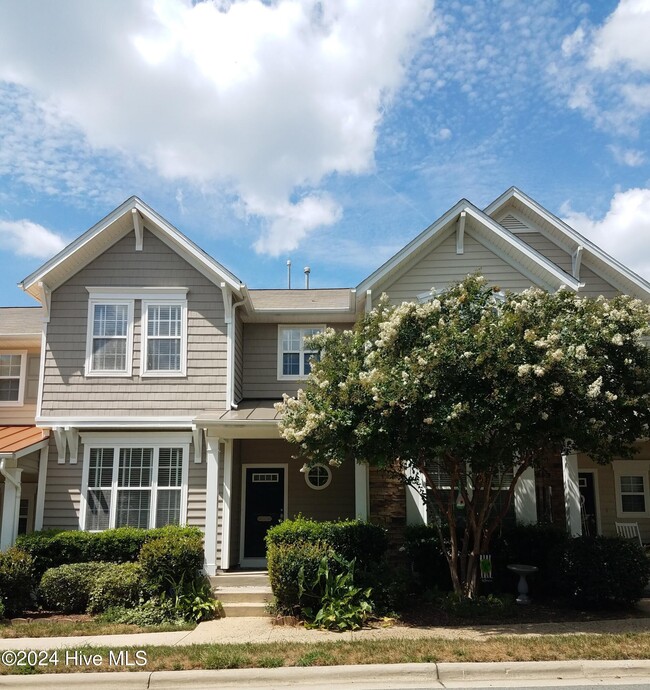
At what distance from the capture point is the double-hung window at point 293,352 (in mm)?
16562

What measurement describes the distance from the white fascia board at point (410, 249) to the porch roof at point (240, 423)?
3513 mm

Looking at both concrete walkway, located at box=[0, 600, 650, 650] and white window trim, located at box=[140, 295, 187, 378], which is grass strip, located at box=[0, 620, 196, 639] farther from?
white window trim, located at box=[140, 295, 187, 378]

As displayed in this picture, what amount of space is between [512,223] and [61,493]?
13.0 meters

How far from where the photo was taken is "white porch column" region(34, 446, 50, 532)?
14008mm

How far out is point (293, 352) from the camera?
16.6m

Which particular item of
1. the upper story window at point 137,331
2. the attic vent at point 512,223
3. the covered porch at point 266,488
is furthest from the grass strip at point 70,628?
the attic vent at point 512,223

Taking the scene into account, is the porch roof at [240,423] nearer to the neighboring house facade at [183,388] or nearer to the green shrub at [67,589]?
the neighboring house facade at [183,388]

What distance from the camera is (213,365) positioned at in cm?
1474

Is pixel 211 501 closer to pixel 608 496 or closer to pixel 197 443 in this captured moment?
pixel 197 443

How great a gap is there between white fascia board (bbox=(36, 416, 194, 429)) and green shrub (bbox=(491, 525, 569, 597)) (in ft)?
22.4

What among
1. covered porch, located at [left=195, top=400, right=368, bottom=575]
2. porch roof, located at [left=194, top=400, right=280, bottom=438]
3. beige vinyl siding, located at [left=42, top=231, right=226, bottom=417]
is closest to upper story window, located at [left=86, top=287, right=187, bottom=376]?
beige vinyl siding, located at [left=42, top=231, right=226, bottom=417]

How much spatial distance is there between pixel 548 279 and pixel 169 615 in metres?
10.3

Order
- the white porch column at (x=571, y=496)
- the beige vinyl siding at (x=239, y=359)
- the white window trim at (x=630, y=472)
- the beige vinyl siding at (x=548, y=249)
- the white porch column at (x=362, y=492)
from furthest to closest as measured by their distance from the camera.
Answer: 1. the beige vinyl siding at (x=548, y=249)
2. the white window trim at (x=630, y=472)
3. the beige vinyl siding at (x=239, y=359)
4. the white porch column at (x=362, y=492)
5. the white porch column at (x=571, y=496)

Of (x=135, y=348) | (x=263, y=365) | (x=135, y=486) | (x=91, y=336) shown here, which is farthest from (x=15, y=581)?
(x=263, y=365)
